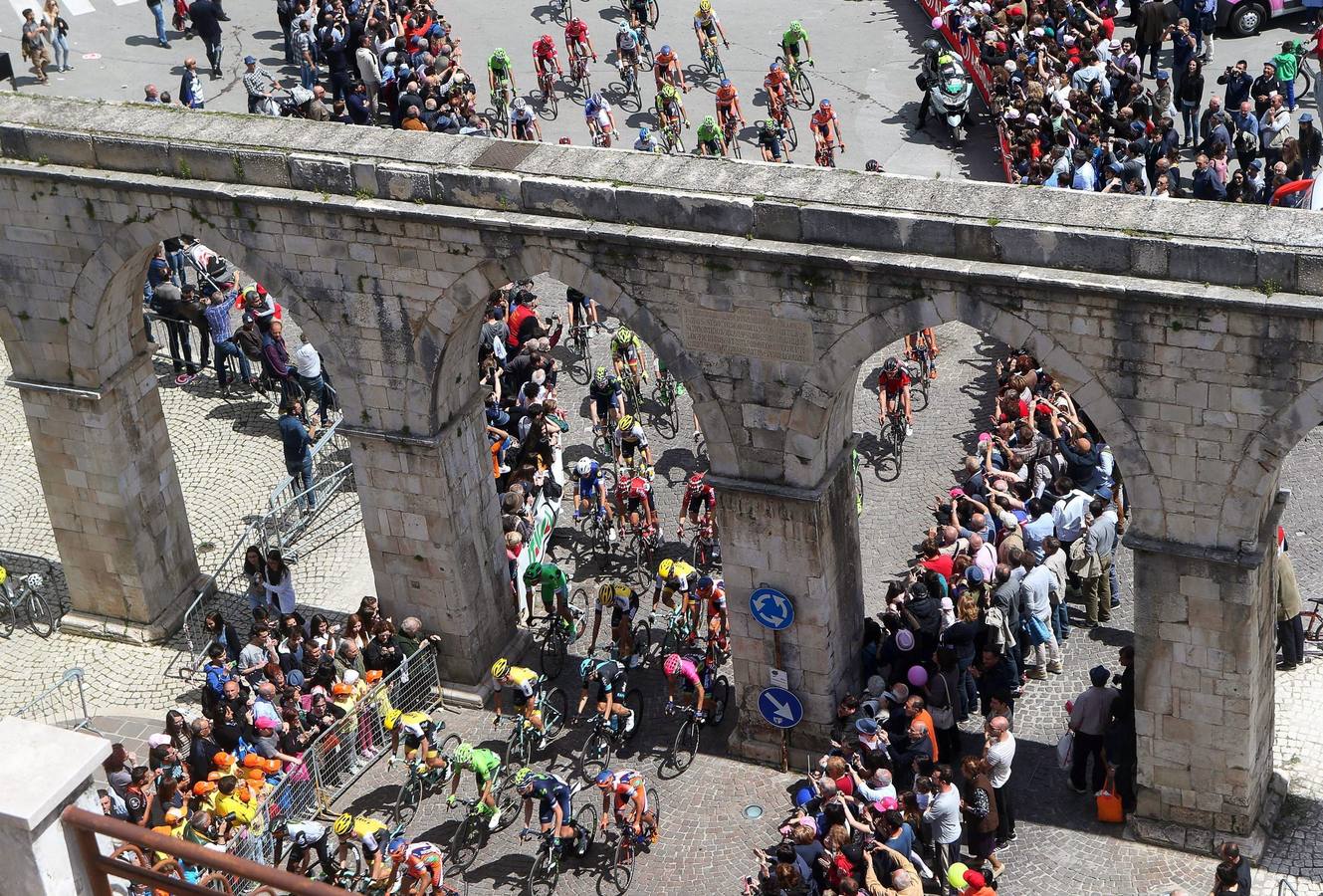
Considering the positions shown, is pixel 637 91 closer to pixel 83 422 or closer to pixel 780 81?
pixel 780 81

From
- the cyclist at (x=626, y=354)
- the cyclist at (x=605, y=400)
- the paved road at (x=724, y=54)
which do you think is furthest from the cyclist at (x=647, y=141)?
the cyclist at (x=605, y=400)

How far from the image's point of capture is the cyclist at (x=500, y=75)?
143 feet

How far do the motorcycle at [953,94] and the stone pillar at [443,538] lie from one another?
54.0 ft

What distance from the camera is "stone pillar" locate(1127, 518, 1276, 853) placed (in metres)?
23.4

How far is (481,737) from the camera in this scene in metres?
28.3

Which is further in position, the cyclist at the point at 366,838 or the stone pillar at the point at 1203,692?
the cyclist at the point at 366,838

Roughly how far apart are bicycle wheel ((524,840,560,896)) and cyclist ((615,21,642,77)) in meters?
23.7

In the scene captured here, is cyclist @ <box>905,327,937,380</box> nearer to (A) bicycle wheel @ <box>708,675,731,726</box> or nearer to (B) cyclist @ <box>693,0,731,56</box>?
(A) bicycle wheel @ <box>708,675,731,726</box>

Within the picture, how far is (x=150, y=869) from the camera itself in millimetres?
11047

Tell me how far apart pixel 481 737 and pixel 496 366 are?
836cm

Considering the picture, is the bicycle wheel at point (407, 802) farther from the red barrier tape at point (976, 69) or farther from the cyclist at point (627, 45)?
the cyclist at point (627, 45)

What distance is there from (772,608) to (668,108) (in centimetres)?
1857

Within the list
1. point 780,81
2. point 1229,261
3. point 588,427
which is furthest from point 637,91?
point 1229,261

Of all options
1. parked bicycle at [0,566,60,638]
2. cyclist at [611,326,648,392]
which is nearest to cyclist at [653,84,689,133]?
cyclist at [611,326,648,392]
